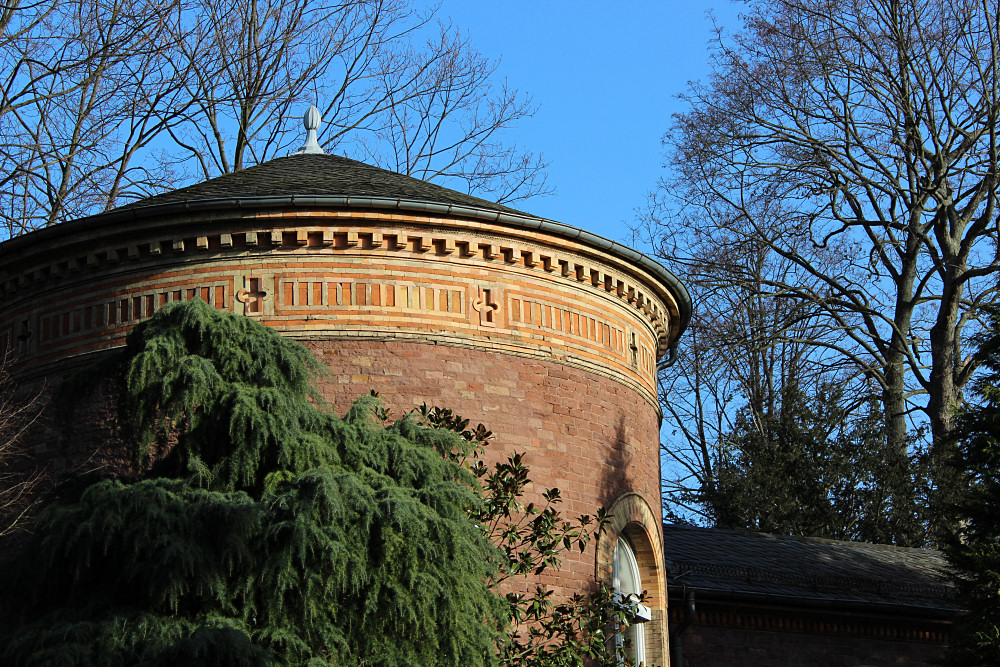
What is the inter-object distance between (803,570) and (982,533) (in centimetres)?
443

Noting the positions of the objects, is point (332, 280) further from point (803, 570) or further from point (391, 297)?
point (803, 570)

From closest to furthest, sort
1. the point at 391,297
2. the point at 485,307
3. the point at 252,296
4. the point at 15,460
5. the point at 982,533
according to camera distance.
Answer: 1. the point at 252,296
2. the point at 391,297
3. the point at 15,460
4. the point at 485,307
5. the point at 982,533

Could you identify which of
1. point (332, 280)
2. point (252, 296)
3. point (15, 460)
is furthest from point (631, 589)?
point (15, 460)

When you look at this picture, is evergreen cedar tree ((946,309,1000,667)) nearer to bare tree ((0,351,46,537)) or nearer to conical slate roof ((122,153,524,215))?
conical slate roof ((122,153,524,215))

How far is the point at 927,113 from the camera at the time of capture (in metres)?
27.0

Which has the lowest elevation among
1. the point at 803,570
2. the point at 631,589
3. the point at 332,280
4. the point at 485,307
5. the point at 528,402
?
the point at 631,589

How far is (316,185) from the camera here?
43.9 feet

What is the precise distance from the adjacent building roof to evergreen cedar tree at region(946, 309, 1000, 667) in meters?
1.09

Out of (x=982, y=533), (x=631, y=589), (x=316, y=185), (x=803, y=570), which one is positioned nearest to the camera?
(x=316, y=185)

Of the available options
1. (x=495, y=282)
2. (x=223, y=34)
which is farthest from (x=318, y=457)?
(x=223, y=34)

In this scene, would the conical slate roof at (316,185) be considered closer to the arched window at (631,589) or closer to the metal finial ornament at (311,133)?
the metal finial ornament at (311,133)

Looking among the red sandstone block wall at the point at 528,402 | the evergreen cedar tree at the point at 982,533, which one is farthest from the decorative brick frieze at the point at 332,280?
the evergreen cedar tree at the point at 982,533

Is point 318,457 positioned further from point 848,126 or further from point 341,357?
point 848,126

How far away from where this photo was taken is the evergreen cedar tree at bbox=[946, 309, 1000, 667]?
1547 centimetres
